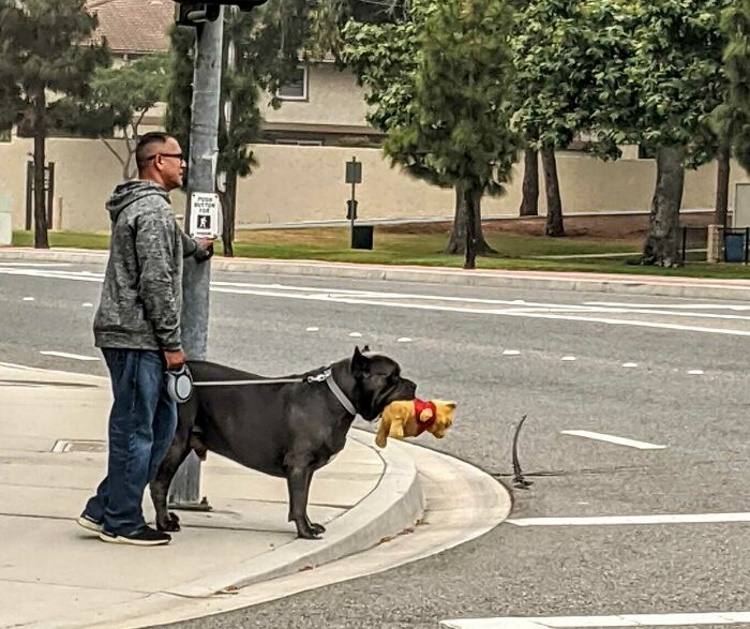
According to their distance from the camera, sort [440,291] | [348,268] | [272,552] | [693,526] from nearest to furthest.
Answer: [272,552], [693,526], [440,291], [348,268]

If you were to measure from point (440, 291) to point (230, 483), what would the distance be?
62.5 ft

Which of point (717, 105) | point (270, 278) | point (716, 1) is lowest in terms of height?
point (270, 278)

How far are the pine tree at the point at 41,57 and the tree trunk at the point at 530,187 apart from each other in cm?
1721

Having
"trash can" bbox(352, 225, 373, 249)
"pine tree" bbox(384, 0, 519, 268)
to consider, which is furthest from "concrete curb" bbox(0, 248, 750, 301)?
"trash can" bbox(352, 225, 373, 249)

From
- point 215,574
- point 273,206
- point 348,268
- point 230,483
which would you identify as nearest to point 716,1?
point 348,268

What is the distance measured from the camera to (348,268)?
34.9m

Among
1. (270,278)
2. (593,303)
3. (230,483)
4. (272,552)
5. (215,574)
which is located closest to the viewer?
(215,574)

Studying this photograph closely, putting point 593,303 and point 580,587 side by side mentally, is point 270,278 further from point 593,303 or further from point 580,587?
point 580,587

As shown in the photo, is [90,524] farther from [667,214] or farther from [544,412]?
[667,214]

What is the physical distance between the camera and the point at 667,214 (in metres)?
40.8

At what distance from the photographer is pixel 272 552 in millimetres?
8094

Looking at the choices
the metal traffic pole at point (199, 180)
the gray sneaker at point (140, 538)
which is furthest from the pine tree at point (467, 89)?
the gray sneaker at point (140, 538)

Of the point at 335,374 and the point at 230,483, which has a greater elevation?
the point at 335,374

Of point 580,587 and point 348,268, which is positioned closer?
point 580,587
